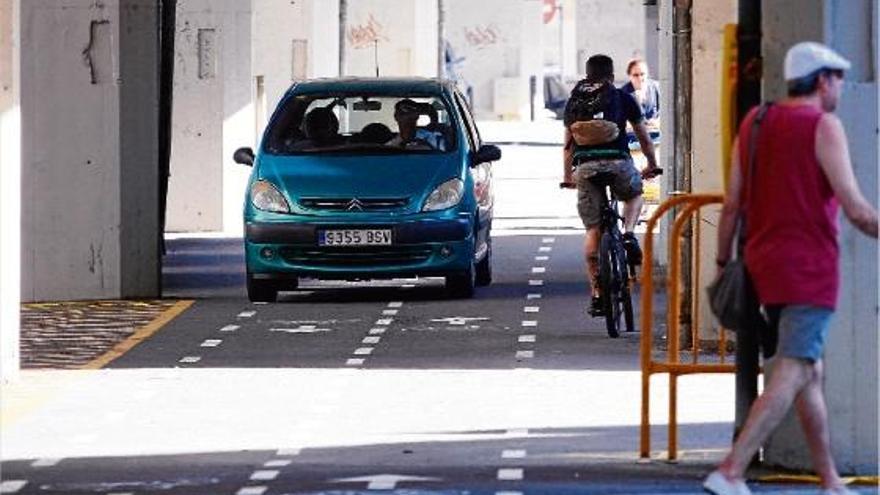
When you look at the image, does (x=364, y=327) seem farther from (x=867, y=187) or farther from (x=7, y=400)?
(x=867, y=187)

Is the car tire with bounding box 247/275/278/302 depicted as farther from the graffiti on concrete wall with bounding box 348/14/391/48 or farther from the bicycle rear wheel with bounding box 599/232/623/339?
the graffiti on concrete wall with bounding box 348/14/391/48

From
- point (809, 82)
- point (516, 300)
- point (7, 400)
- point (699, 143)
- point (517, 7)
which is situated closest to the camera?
point (809, 82)

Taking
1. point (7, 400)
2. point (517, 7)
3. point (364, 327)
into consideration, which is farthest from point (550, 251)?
point (517, 7)

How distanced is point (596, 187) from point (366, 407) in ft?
15.5

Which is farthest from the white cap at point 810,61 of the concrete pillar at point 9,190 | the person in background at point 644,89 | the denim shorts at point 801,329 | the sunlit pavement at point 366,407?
the person in background at point 644,89

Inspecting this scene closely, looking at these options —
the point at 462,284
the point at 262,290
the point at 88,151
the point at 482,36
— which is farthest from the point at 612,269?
the point at 482,36

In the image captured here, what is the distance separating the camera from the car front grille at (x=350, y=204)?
21.2m

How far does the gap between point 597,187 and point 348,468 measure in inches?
276

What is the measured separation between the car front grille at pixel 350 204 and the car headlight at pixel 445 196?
21 cm

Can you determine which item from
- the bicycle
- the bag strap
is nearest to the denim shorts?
the bag strap

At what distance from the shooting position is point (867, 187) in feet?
38.5

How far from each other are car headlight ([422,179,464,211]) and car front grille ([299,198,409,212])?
0.69ft

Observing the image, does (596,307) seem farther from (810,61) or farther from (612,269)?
(810,61)

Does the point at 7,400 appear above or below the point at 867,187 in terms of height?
below
